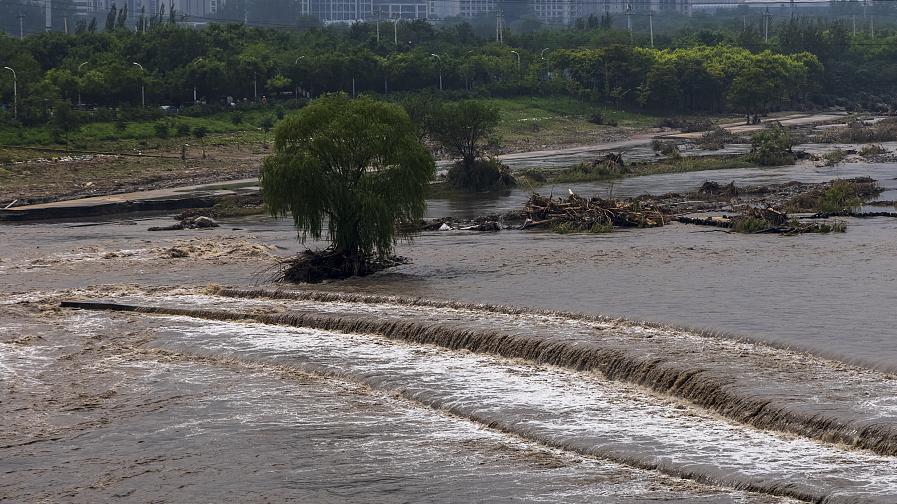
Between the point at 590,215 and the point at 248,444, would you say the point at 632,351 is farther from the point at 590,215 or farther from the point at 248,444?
the point at 590,215

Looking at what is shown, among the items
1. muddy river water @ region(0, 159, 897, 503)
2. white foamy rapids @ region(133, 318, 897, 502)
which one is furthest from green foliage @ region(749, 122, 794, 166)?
white foamy rapids @ region(133, 318, 897, 502)

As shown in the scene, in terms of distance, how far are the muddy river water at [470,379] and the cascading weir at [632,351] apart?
0.27 ft

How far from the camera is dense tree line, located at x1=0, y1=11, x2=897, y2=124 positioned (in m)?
125

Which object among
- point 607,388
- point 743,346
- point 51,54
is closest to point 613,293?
point 743,346

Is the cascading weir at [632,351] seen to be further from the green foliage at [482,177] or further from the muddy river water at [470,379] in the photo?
the green foliage at [482,177]

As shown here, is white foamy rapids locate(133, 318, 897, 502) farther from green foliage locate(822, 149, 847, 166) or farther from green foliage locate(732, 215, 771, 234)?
green foliage locate(822, 149, 847, 166)

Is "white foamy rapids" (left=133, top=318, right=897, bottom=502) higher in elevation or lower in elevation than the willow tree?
lower

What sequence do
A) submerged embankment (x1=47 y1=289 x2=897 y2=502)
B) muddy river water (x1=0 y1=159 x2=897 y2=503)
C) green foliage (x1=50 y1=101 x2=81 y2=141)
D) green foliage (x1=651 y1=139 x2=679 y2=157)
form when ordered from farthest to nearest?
green foliage (x1=50 y1=101 x2=81 y2=141)
green foliage (x1=651 y1=139 x2=679 y2=157)
muddy river water (x1=0 y1=159 x2=897 y2=503)
submerged embankment (x1=47 y1=289 x2=897 y2=502)

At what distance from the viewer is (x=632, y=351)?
33812 millimetres

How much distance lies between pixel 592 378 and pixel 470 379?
304 centimetres

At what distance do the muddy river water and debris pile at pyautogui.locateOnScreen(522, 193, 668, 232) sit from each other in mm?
6509

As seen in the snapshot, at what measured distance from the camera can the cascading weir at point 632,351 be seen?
2767 centimetres

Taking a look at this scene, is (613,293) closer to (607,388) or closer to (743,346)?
(743,346)

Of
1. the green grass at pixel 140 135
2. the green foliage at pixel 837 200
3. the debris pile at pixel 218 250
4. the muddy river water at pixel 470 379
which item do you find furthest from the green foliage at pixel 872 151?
the debris pile at pixel 218 250
